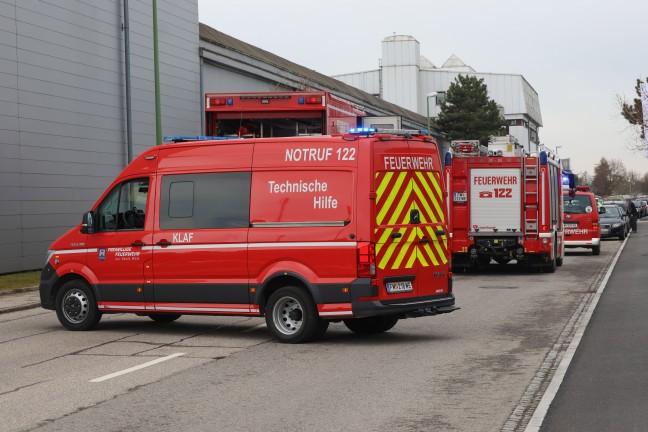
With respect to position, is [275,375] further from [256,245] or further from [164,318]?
[164,318]

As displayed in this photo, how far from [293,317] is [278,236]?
0.98 meters

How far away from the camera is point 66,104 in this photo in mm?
27594

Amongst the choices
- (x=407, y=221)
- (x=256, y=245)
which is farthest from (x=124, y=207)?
(x=407, y=221)

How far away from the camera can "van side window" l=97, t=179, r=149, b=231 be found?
13.1m

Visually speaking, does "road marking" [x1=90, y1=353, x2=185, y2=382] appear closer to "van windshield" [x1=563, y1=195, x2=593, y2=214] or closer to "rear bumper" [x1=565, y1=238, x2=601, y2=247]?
"rear bumper" [x1=565, y1=238, x2=601, y2=247]

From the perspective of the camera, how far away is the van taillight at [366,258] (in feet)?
37.6

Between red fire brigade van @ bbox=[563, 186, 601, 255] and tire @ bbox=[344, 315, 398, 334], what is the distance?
20396 mm

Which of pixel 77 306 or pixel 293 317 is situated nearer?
pixel 293 317

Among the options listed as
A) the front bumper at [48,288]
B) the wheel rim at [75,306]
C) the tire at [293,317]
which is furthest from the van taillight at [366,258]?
the front bumper at [48,288]

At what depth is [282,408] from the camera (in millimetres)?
7957

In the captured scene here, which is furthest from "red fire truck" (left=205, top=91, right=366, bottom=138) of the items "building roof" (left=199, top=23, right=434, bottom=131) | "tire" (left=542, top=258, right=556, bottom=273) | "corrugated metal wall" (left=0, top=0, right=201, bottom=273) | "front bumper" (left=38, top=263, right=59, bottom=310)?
"building roof" (left=199, top=23, right=434, bottom=131)

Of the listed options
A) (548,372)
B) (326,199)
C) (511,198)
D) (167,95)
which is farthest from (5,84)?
(548,372)

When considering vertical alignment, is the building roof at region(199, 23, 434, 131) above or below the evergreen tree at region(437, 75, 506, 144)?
below

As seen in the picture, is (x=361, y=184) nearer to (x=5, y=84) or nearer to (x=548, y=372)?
(x=548, y=372)
